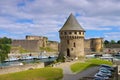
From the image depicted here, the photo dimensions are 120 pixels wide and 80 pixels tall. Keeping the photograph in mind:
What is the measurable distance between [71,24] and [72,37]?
6.77ft

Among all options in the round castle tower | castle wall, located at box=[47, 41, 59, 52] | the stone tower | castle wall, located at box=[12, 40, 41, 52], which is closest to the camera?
the stone tower

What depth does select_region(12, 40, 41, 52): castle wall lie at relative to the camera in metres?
109

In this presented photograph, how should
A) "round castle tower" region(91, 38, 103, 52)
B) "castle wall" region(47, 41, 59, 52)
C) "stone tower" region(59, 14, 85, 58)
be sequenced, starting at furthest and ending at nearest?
"castle wall" region(47, 41, 59, 52) < "round castle tower" region(91, 38, 103, 52) < "stone tower" region(59, 14, 85, 58)

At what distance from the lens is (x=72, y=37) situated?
53.9 meters

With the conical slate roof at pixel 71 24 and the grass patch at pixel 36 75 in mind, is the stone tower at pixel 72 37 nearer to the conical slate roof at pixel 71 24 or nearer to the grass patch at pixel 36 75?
the conical slate roof at pixel 71 24

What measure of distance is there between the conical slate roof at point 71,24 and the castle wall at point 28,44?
54792mm

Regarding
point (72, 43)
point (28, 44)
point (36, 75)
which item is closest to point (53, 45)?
point (28, 44)

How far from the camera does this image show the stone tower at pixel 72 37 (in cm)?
5387

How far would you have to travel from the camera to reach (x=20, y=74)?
3189 centimetres

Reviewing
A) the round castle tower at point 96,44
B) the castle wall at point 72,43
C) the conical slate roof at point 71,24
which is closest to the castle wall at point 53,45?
the round castle tower at point 96,44

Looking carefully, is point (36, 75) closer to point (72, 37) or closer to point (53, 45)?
point (72, 37)

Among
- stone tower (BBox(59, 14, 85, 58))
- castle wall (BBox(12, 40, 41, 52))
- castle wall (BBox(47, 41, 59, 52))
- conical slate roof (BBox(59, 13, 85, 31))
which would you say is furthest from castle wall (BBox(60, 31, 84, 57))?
castle wall (BBox(47, 41, 59, 52))

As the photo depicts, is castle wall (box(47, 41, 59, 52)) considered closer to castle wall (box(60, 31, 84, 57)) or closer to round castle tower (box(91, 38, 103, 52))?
round castle tower (box(91, 38, 103, 52))

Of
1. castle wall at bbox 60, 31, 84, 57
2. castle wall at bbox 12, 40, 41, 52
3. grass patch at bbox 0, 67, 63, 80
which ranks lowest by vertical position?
grass patch at bbox 0, 67, 63, 80
